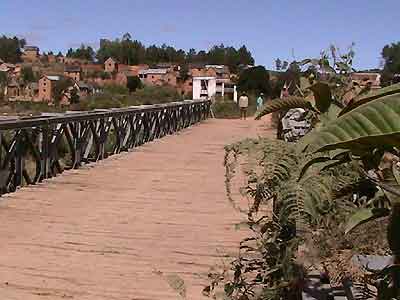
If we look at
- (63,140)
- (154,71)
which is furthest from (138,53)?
(63,140)

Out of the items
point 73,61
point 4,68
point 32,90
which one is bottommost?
point 32,90

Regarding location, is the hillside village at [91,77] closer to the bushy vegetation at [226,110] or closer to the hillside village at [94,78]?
the hillside village at [94,78]

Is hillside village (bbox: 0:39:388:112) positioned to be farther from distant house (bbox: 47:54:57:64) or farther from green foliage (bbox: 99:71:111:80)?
distant house (bbox: 47:54:57:64)

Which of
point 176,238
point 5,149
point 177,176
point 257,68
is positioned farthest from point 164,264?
point 257,68

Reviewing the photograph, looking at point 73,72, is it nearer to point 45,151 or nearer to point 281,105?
point 45,151

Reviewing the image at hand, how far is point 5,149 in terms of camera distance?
7922 mm

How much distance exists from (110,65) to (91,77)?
544 centimetres

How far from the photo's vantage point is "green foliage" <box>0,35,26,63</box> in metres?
120

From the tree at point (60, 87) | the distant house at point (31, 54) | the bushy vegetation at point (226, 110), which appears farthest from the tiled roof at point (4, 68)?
the bushy vegetation at point (226, 110)

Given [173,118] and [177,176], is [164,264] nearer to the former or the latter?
[177,176]

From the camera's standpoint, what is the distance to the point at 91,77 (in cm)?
10756

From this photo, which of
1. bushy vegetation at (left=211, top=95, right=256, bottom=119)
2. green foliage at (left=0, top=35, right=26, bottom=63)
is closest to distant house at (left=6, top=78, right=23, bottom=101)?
green foliage at (left=0, top=35, right=26, bottom=63)

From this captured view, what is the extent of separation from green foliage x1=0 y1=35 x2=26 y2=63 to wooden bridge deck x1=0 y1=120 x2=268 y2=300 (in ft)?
380

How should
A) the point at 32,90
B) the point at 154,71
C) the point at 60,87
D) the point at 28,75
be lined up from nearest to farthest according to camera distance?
the point at 60,87 → the point at 32,90 → the point at 154,71 → the point at 28,75
